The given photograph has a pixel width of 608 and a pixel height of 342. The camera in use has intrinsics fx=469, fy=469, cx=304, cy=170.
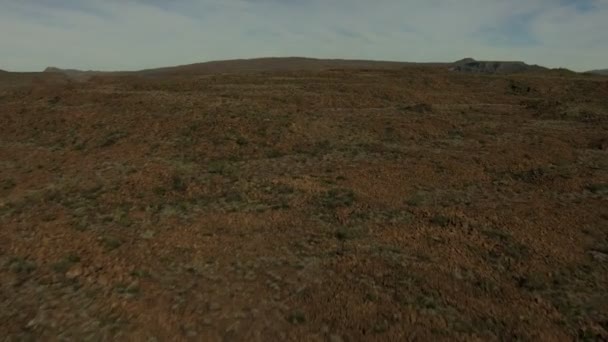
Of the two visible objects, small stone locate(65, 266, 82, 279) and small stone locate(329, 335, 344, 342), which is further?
small stone locate(65, 266, 82, 279)

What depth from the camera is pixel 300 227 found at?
651 inches

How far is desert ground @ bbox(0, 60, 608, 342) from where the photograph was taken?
1098 cm

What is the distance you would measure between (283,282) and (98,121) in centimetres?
2560

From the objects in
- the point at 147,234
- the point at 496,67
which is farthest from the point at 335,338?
the point at 496,67

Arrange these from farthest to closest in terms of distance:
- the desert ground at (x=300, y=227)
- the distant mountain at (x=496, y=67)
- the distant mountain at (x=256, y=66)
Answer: the distant mountain at (x=256, y=66) → the distant mountain at (x=496, y=67) → the desert ground at (x=300, y=227)

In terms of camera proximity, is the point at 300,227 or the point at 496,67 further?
the point at 496,67

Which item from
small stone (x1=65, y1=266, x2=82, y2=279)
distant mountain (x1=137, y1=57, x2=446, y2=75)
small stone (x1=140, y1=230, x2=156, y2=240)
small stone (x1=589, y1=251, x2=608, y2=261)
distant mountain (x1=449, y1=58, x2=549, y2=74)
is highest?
distant mountain (x1=449, y1=58, x2=549, y2=74)

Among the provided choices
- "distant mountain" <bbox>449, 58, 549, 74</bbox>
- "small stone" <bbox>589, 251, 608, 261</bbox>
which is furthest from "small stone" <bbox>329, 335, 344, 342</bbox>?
"distant mountain" <bbox>449, 58, 549, 74</bbox>

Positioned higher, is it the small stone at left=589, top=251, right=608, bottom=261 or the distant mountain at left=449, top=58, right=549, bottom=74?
the distant mountain at left=449, top=58, right=549, bottom=74

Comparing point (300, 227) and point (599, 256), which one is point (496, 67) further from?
point (300, 227)

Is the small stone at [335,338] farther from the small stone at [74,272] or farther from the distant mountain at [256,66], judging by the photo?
the distant mountain at [256,66]

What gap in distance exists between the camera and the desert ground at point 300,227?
11.0 metres

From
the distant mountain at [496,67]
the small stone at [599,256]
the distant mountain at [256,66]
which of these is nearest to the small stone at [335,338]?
the small stone at [599,256]

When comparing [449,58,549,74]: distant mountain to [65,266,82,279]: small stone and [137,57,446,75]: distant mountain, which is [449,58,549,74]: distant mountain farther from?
[65,266,82,279]: small stone
